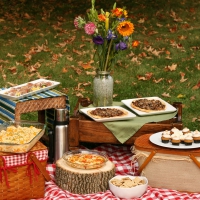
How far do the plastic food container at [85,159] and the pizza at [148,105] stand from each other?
2.70 ft

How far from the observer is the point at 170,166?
4.27m

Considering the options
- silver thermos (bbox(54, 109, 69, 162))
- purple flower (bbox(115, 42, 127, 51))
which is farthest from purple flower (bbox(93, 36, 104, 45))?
silver thermos (bbox(54, 109, 69, 162))

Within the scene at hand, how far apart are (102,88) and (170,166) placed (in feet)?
A: 4.14

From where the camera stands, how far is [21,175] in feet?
13.3

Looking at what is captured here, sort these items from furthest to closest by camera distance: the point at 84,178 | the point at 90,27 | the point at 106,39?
the point at 106,39 < the point at 90,27 < the point at 84,178

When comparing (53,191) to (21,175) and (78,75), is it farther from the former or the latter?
(78,75)

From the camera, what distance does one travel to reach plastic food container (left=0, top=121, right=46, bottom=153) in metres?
3.96

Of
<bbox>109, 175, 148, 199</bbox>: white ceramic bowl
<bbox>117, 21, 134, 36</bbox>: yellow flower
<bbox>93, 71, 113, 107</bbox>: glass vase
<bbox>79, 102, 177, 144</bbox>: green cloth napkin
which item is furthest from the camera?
<bbox>93, 71, 113, 107</bbox>: glass vase

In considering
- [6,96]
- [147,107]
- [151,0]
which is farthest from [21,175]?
[151,0]

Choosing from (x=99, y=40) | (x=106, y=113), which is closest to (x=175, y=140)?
(x=106, y=113)

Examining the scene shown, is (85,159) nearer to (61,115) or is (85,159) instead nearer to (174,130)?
(61,115)

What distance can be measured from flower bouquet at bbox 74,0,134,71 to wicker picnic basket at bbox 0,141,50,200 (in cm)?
146

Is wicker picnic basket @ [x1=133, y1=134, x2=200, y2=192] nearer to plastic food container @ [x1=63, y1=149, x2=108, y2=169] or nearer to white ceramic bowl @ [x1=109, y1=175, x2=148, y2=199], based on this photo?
white ceramic bowl @ [x1=109, y1=175, x2=148, y2=199]

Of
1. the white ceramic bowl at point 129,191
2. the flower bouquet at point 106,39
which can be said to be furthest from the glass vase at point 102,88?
the white ceramic bowl at point 129,191
